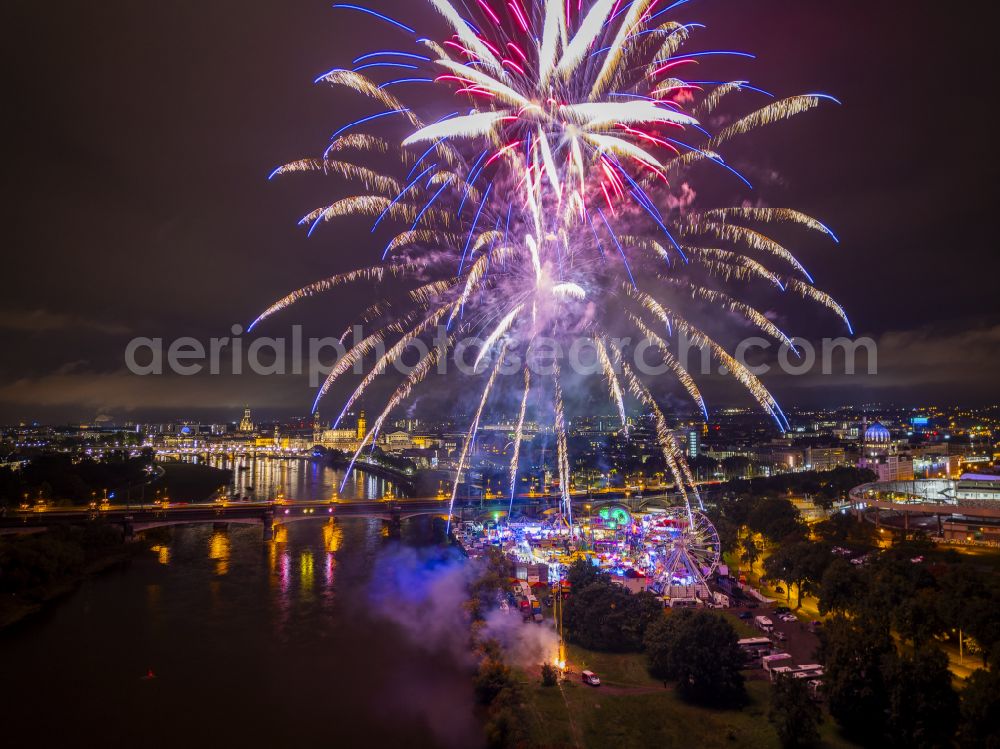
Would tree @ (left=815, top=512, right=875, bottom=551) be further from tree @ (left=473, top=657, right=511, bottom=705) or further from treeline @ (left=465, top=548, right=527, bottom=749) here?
tree @ (left=473, top=657, right=511, bottom=705)

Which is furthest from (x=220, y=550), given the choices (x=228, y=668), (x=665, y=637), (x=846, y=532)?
(x=846, y=532)

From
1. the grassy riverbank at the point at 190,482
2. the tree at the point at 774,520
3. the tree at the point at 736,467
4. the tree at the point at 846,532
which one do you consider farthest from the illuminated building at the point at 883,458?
the grassy riverbank at the point at 190,482

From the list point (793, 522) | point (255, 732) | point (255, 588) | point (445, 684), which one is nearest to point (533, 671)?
point (445, 684)

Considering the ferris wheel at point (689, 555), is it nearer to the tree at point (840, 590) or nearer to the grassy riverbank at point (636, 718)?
the tree at point (840, 590)

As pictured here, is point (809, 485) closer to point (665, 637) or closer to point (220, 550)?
point (665, 637)

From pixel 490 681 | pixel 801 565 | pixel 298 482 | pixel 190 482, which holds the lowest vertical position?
pixel 298 482

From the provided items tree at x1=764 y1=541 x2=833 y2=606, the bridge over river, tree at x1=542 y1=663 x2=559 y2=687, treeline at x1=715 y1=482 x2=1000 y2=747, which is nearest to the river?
tree at x1=542 y1=663 x2=559 y2=687
